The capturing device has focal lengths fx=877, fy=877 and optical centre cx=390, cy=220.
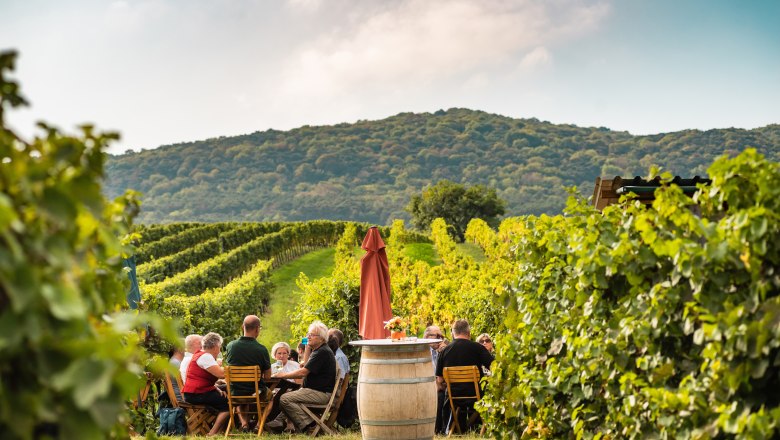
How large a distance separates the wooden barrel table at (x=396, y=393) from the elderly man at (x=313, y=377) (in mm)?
1334

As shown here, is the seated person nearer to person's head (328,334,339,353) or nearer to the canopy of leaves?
person's head (328,334,339,353)

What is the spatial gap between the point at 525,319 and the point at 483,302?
1035 centimetres

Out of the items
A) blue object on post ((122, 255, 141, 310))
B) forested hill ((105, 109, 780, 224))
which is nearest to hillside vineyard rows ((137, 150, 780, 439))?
blue object on post ((122, 255, 141, 310))

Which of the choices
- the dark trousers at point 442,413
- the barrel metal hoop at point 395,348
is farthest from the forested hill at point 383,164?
the barrel metal hoop at point 395,348

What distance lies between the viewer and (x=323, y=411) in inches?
376

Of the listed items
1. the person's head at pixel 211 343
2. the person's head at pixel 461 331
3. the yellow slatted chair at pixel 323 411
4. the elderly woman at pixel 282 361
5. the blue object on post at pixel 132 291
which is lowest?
the yellow slatted chair at pixel 323 411

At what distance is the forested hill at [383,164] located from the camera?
110 metres

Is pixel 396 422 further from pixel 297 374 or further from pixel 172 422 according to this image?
pixel 172 422

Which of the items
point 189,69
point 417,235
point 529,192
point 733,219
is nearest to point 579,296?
point 733,219

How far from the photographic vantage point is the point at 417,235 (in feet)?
179

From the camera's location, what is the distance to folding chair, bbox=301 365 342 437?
923 centimetres

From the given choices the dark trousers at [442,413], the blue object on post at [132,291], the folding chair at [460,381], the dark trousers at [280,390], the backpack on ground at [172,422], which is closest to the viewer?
the backpack on ground at [172,422]

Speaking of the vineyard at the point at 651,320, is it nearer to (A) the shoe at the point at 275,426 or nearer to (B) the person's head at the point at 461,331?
(B) the person's head at the point at 461,331

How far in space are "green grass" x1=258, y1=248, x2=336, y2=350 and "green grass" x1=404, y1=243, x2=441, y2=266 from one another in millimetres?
3816
